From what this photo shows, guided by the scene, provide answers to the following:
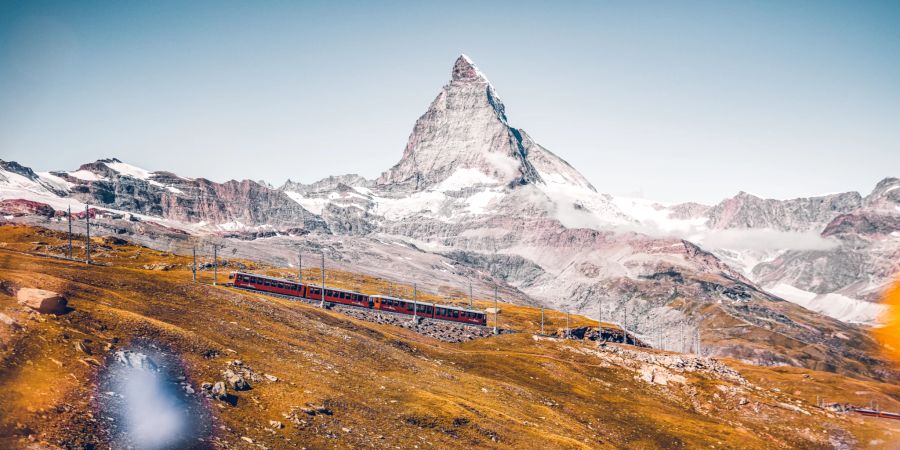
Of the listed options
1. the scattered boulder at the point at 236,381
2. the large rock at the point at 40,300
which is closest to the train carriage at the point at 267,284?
the large rock at the point at 40,300

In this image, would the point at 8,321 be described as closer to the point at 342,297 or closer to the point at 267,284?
the point at 267,284

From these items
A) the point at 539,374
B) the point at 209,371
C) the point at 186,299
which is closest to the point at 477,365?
the point at 539,374

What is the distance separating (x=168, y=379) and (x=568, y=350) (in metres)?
106

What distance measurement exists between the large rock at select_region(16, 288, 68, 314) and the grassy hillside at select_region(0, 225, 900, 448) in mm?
893

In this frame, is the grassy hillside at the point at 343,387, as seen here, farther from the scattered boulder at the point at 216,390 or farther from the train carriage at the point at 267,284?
the train carriage at the point at 267,284

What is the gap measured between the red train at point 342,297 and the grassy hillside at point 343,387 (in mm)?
26105

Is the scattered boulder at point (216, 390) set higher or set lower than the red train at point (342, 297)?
higher

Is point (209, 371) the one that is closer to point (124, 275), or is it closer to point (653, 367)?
point (124, 275)

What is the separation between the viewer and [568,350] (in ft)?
477

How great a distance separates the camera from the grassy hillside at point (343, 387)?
47219 millimetres

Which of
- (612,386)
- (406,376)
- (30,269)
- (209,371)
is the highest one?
(30,269)

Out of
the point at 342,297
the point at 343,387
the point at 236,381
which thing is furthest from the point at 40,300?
the point at 342,297

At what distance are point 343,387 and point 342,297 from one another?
87.2 m

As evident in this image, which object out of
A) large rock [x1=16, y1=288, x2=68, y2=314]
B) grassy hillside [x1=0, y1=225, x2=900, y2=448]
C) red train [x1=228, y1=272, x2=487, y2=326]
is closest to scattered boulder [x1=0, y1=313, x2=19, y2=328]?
grassy hillside [x1=0, y1=225, x2=900, y2=448]
